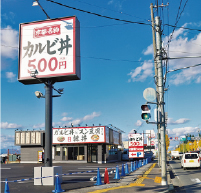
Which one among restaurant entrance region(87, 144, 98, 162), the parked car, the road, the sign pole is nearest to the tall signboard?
the parked car

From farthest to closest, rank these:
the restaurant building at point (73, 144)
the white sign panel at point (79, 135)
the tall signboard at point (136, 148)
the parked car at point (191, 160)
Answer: the restaurant building at point (73, 144), the white sign panel at point (79, 135), the tall signboard at point (136, 148), the parked car at point (191, 160)

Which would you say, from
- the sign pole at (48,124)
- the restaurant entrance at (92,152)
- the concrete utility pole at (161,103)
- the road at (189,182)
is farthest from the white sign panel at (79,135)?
the concrete utility pole at (161,103)

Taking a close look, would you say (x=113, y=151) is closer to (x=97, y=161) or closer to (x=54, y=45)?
(x=97, y=161)

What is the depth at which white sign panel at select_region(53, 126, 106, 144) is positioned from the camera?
138 feet

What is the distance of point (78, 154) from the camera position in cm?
4384

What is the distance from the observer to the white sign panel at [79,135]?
42122mm

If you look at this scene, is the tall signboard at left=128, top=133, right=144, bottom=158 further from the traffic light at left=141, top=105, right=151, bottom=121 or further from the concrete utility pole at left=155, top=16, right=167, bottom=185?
the traffic light at left=141, top=105, right=151, bottom=121

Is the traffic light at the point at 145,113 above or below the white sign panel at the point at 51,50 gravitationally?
below

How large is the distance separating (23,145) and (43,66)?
32690mm

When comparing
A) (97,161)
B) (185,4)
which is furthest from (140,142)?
(185,4)

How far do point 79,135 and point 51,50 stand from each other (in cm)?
2786

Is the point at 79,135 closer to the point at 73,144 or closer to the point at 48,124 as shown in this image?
the point at 73,144

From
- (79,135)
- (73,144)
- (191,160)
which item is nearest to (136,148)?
(191,160)

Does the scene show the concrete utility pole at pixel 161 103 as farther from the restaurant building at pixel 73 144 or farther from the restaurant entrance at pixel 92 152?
the restaurant entrance at pixel 92 152
